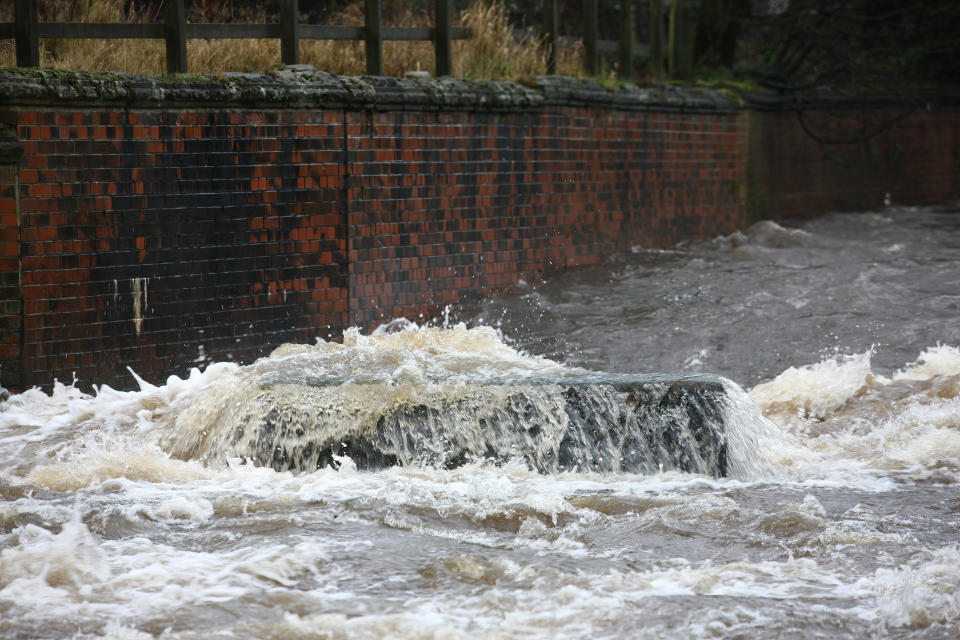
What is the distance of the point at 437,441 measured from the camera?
20.7ft

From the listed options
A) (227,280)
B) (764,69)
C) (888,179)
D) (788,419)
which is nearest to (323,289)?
(227,280)

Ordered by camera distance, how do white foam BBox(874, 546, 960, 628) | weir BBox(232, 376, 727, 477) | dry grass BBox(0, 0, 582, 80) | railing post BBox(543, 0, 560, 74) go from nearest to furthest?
white foam BBox(874, 546, 960, 628) < weir BBox(232, 376, 727, 477) < dry grass BBox(0, 0, 582, 80) < railing post BBox(543, 0, 560, 74)

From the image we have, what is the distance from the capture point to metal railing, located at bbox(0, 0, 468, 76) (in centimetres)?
743

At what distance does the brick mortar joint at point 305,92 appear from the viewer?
708 cm

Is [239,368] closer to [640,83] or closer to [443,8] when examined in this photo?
[443,8]

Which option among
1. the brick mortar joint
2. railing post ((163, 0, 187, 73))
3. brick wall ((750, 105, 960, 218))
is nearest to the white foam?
the brick mortar joint

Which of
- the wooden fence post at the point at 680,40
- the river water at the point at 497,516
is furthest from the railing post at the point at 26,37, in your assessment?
the wooden fence post at the point at 680,40

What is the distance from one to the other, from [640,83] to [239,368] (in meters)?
6.52

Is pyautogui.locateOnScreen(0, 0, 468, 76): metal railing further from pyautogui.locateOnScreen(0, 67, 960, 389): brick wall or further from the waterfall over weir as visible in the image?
the waterfall over weir

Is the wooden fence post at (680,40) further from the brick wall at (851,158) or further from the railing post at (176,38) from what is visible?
the railing post at (176,38)

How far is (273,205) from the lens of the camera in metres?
8.29

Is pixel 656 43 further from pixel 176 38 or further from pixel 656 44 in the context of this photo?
pixel 176 38

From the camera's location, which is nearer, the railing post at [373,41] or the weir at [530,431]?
the weir at [530,431]

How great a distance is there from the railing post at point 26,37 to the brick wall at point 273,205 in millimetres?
474
